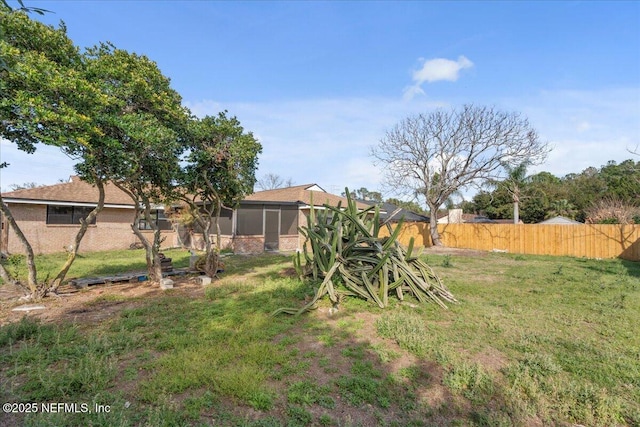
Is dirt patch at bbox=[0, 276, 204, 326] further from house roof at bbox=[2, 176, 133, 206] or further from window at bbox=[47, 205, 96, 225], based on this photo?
window at bbox=[47, 205, 96, 225]

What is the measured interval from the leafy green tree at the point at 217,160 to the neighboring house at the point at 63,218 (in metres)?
8.10

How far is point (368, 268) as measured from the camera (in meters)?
5.98

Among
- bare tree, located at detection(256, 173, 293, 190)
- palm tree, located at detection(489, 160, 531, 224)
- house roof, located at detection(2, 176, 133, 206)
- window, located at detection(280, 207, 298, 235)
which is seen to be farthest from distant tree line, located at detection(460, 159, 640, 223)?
bare tree, located at detection(256, 173, 293, 190)

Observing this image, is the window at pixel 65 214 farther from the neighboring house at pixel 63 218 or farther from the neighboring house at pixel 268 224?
the neighboring house at pixel 268 224

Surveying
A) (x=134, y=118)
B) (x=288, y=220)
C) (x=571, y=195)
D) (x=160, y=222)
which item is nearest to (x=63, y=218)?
(x=160, y=222)

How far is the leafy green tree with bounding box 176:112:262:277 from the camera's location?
7.32m

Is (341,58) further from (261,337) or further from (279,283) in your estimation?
(261,337)

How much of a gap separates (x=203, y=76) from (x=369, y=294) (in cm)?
829

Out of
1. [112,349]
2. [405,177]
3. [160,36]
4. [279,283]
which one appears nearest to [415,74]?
[405,177]

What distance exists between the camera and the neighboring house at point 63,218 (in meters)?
13.1

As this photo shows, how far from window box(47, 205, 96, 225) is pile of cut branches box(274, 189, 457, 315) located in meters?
13.5

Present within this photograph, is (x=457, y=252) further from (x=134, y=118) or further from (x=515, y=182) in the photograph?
(x=134, y=118)

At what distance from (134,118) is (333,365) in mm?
5374

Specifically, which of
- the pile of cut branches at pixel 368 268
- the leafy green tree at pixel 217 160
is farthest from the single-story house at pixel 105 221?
the pile of cut branches at pixel 368 268
